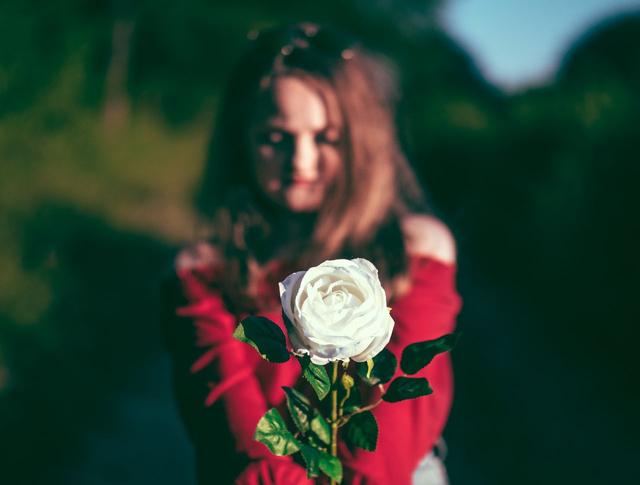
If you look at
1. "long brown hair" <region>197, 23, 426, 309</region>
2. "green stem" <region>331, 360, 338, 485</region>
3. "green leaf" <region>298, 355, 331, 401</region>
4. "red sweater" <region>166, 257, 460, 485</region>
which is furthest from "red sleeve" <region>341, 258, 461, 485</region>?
"green leaf" <region>298, 355, 331, 401</region>

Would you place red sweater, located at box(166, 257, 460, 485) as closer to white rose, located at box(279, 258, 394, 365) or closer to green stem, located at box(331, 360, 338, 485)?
green stem, located at box(331, 360, 338, 485)

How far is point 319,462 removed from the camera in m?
1.03

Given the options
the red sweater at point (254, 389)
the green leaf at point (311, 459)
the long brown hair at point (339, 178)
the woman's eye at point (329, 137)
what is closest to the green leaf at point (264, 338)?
the green leaf at point (311, 459)

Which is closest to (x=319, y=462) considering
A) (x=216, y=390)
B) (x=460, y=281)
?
(x=216, y=390)

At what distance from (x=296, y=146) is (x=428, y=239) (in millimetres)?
547

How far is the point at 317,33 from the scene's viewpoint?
2094 millimetres

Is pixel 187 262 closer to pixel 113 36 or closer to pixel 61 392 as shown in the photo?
pixel 61 392

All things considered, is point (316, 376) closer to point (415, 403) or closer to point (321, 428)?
point (321, 428)

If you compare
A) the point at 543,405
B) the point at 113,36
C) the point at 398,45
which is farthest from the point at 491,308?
the point at 398,45

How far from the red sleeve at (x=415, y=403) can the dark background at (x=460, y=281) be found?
885 mm

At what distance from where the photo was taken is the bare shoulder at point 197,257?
2.01 metres

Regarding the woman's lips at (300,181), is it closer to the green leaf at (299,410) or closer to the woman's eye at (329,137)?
the woman's eye at (329,137)

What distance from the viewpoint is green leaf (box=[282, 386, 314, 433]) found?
107 centimetres

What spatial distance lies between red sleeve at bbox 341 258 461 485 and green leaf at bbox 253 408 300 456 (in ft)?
1.28
